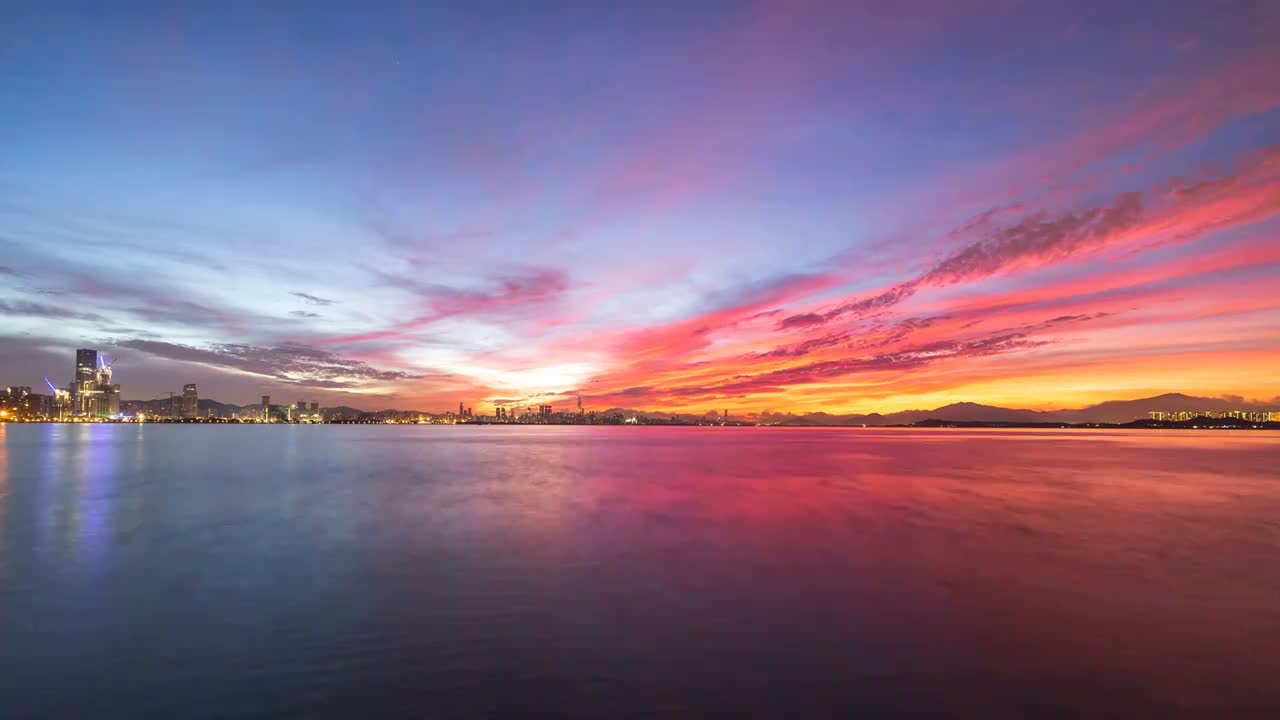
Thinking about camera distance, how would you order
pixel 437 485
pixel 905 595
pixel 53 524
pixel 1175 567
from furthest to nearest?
pixel 437 485 < pixel 53 524 < pixel 1175 567 < pixel 905 595

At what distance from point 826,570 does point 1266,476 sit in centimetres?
5686

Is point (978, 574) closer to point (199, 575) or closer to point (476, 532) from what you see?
point (476, 532)

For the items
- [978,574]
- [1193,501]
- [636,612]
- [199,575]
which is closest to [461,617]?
[636,612]

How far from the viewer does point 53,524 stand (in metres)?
25.3

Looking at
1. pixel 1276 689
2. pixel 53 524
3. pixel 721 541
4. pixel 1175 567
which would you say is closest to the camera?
pixel 1276 689

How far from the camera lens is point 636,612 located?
45.4 ft

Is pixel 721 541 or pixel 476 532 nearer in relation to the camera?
pixel 721 541

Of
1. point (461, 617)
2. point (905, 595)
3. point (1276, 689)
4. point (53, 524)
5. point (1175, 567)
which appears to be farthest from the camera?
point (53, 524)

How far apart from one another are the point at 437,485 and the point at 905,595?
1310 inches

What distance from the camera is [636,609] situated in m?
14.1

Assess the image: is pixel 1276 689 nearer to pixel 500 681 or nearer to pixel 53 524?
pixel 500 681

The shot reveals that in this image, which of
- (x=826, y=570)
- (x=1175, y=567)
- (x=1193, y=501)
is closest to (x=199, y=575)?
(x=826, y=570)

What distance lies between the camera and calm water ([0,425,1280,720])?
9.60 meters

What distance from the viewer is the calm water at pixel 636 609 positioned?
960 centimetres
